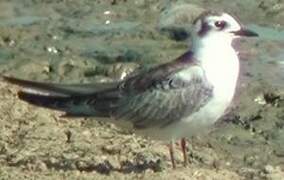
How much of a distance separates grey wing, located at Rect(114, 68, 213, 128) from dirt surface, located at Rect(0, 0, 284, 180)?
0.39m

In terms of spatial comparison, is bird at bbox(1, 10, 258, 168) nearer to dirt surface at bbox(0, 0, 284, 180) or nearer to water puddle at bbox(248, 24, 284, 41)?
dirt surface at bbox(0, 0, 284, 180)

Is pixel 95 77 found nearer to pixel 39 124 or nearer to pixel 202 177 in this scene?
pixel 39 124

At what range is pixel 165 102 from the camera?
9.52 m

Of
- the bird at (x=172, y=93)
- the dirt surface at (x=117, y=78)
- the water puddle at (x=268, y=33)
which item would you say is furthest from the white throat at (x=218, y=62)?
the water puddle at (x=268, y=33)

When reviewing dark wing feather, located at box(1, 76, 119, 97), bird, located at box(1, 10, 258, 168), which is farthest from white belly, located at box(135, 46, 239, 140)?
dark wing feather, located at box(1, 76, 119, 97)

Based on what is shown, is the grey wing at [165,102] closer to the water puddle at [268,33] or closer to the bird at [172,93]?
the bird at [172,93]

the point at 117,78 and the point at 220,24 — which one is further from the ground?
the point at 220,24

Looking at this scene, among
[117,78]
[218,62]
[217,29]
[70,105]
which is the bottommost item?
[117,78]

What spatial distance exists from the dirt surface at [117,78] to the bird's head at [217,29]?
1069mm

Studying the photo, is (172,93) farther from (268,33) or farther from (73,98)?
(268,33)

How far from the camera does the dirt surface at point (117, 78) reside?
31.8 feet

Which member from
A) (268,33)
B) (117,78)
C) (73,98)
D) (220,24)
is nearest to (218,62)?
(220,24)

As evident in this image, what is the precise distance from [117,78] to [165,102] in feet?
11.0

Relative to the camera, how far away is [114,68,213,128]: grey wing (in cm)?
938
